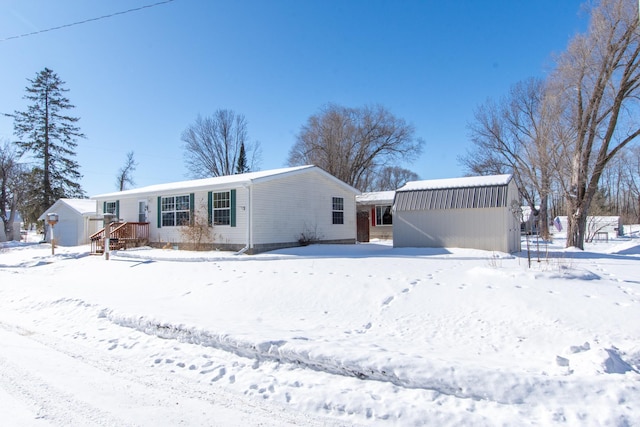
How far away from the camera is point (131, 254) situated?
601 inches

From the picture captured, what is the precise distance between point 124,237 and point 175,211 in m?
2.58

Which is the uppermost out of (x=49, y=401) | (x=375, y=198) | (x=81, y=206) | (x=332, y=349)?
(x=375, y=198)

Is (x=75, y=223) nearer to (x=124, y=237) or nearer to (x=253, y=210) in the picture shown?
(x=124, y=237)

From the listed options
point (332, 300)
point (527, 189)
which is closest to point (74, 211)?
point (332, 300)

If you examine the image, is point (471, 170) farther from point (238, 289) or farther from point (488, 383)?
point (488, 383)

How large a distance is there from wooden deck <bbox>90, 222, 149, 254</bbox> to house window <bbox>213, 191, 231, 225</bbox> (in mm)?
4371

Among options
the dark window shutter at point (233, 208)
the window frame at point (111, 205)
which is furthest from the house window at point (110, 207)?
the dark window shutter at point (233, 208)

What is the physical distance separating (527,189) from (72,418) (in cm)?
3991

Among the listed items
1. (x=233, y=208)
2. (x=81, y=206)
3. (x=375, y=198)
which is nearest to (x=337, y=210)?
(x=233, y=208)

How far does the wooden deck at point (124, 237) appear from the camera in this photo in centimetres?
1759

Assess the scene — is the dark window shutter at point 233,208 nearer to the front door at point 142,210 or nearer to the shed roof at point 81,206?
the front door at point 142,210

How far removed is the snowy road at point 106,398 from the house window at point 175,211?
12099 mm

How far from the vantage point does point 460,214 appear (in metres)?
15.1

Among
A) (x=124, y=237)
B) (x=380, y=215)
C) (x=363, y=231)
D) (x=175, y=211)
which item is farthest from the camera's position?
(x=380, y=215)
